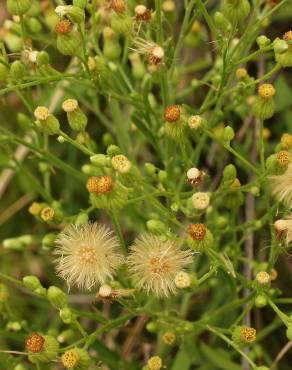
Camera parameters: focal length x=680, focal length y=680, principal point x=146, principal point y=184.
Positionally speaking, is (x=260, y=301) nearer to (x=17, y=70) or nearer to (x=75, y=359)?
(x=75, y=359)

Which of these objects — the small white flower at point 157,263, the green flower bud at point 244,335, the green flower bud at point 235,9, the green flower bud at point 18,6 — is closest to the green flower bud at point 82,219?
the small white flower at point 157,263

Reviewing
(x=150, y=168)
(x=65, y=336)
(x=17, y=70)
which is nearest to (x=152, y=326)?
(x=65, y=336)

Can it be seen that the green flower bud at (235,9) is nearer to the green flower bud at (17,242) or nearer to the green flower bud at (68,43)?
the green flower bud at (68,43)

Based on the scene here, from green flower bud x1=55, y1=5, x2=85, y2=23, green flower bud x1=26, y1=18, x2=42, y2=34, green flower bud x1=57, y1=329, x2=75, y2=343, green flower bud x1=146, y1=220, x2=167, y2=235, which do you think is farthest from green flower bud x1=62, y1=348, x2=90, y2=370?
green flower bud x1=26, y1=18, x2=42, y2=34

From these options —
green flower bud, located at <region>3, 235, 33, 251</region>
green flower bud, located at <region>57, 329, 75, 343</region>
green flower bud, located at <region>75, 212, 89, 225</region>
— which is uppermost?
green flower bud, located at <region>75, 212, 89, 225</region>

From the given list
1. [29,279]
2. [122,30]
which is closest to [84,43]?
[122,30]

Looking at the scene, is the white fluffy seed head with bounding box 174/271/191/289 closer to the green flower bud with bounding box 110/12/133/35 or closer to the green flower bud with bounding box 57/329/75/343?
the green flower bud with bounding box 57/329/75/343

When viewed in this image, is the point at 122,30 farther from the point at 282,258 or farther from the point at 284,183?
the point at 282,258
